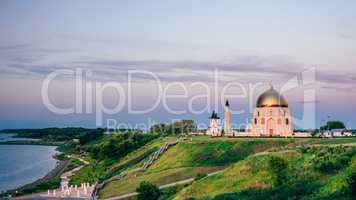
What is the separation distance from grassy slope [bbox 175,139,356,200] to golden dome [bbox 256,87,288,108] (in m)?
37.8

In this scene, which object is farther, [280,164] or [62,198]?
[62,198]

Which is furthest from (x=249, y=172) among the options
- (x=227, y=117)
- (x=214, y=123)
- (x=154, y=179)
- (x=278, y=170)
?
(x=214, y=123)

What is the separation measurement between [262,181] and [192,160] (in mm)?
21889

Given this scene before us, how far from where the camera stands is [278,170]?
31.5 meters

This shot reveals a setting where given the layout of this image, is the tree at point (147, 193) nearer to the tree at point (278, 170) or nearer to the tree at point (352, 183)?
the tree at point (278, 170)

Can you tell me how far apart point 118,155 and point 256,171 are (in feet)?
176

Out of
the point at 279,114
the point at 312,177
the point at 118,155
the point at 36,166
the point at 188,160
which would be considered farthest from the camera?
the point at 36,166

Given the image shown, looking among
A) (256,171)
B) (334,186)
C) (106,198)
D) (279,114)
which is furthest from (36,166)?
(334,186)

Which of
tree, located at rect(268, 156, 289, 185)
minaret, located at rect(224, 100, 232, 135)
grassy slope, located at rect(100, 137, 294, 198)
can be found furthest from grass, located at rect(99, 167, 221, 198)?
minaret, located at rect(224, 100, 232, 135)

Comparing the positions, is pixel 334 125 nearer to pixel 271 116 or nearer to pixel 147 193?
pixel 271 116

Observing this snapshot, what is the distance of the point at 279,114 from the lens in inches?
2992

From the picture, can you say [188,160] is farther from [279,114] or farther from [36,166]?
[36,166]

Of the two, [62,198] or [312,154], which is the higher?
[312,154]

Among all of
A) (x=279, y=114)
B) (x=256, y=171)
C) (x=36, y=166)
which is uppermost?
(x=279, y=114)
